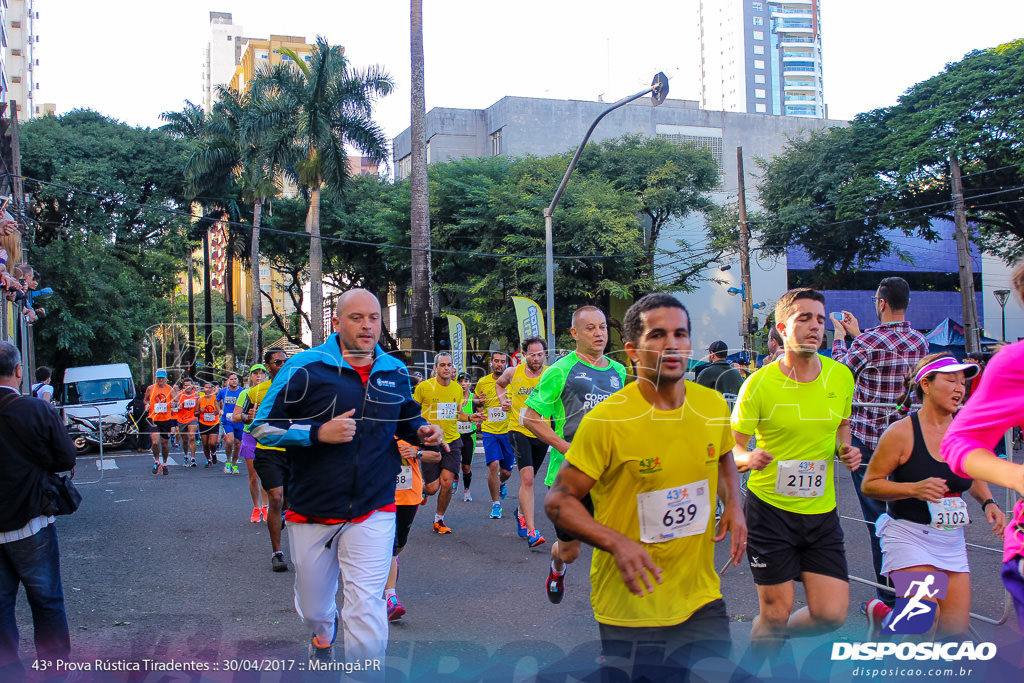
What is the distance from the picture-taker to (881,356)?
589 centimetres

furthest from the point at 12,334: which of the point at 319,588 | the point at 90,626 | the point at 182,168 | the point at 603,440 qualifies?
the point at 182,168

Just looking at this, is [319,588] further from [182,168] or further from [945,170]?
[182,168]

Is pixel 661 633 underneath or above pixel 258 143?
underneath

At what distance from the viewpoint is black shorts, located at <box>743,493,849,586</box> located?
396 centimetres

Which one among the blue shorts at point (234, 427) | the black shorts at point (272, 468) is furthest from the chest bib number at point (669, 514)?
the blue shorts at point (234, 427)

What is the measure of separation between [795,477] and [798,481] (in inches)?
0.9

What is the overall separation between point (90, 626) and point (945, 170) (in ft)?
99.1

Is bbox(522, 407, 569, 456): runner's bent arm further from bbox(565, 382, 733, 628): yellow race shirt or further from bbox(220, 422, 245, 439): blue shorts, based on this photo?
bbox(220, 422, 245, 439): blue shorts

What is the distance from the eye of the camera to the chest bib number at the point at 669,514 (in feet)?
9.39

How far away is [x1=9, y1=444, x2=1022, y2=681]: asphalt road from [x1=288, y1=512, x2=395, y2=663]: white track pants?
440mm

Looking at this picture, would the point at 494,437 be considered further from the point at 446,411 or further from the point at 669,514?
the point at 669,514

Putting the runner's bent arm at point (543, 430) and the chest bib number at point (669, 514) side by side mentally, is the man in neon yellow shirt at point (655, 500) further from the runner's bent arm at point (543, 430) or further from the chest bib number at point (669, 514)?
the runner's bent arm at point (543, 430)

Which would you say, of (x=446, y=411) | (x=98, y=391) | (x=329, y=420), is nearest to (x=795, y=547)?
(x=329, y=420)

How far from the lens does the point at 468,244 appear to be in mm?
32688
